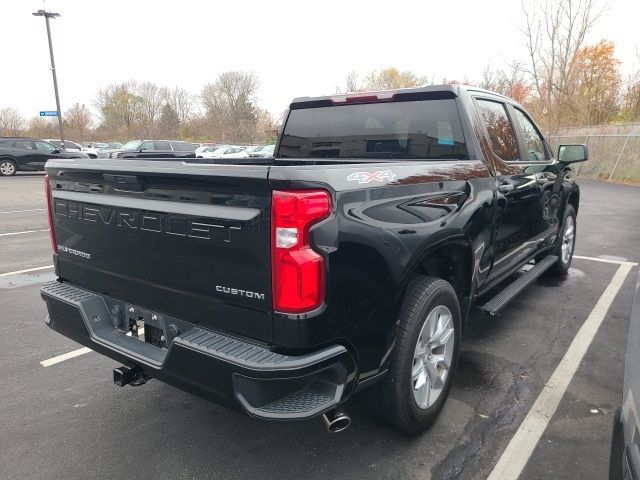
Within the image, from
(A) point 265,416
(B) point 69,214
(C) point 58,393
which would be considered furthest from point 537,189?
(C) point 58,393

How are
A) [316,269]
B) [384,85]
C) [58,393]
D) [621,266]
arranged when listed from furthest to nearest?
[384,85], [621,266], [58,393], [316,269]

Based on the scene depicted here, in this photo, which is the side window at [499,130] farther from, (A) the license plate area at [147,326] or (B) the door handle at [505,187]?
(A) the license plate area at [147,326]

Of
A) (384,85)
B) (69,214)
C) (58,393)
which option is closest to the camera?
(69,214)

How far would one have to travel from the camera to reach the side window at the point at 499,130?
3705 mm

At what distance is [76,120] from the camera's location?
178 ft

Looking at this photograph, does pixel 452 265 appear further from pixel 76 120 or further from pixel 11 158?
pixel 76 120

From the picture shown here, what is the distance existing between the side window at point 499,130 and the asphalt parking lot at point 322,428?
1553mm

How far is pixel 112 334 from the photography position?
2666 millimetres

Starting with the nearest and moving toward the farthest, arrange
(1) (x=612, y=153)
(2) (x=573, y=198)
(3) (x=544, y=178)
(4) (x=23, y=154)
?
(3) (x=544, y=178), (2) (x=573, y=198), (4) (x=23, y=154), (1) (x=612, y=153)

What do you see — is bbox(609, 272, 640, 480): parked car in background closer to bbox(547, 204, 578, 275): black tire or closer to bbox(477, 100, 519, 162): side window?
bbox(477, 100, 519, 162): side window

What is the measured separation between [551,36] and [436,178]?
99.0 feet

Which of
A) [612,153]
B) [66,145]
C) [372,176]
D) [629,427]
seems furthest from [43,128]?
[629,427]

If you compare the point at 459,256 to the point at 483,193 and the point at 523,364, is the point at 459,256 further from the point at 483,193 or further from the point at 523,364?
the point at 523,364

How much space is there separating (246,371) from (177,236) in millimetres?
718
